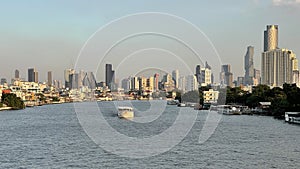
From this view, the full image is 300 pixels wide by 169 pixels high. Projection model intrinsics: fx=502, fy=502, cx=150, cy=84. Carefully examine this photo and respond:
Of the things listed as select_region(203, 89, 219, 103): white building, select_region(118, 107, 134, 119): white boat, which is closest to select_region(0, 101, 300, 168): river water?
select_region(118, 107, 134, 119): white boat

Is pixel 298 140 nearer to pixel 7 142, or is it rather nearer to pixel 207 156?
pixel 207 156

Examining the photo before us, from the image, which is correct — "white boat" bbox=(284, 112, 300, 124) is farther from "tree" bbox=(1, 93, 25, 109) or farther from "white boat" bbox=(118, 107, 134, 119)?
"tree" bbox=(1, 93, 25, 109)

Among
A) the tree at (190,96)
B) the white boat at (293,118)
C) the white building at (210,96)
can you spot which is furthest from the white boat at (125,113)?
the tree at (190,96)

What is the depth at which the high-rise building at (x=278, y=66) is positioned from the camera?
2872 inches

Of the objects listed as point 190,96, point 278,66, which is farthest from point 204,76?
point 278,66

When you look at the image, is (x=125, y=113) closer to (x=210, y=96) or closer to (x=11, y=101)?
(x=11, y=101)

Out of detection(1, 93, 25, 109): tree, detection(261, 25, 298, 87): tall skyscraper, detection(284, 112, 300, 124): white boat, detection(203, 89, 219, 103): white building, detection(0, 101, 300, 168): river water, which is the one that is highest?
detection(261, 25, 298, 87): tall skyscraper

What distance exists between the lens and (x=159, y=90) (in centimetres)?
5869

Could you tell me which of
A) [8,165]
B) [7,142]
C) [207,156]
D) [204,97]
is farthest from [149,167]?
[204,97]

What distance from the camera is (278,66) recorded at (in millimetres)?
74750

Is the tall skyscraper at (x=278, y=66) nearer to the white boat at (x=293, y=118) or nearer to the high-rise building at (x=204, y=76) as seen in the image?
the high-rise building at (x=204, y=76)

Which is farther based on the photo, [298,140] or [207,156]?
[298,140]

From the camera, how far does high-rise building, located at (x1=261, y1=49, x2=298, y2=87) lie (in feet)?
239

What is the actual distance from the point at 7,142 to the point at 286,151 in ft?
24.1
